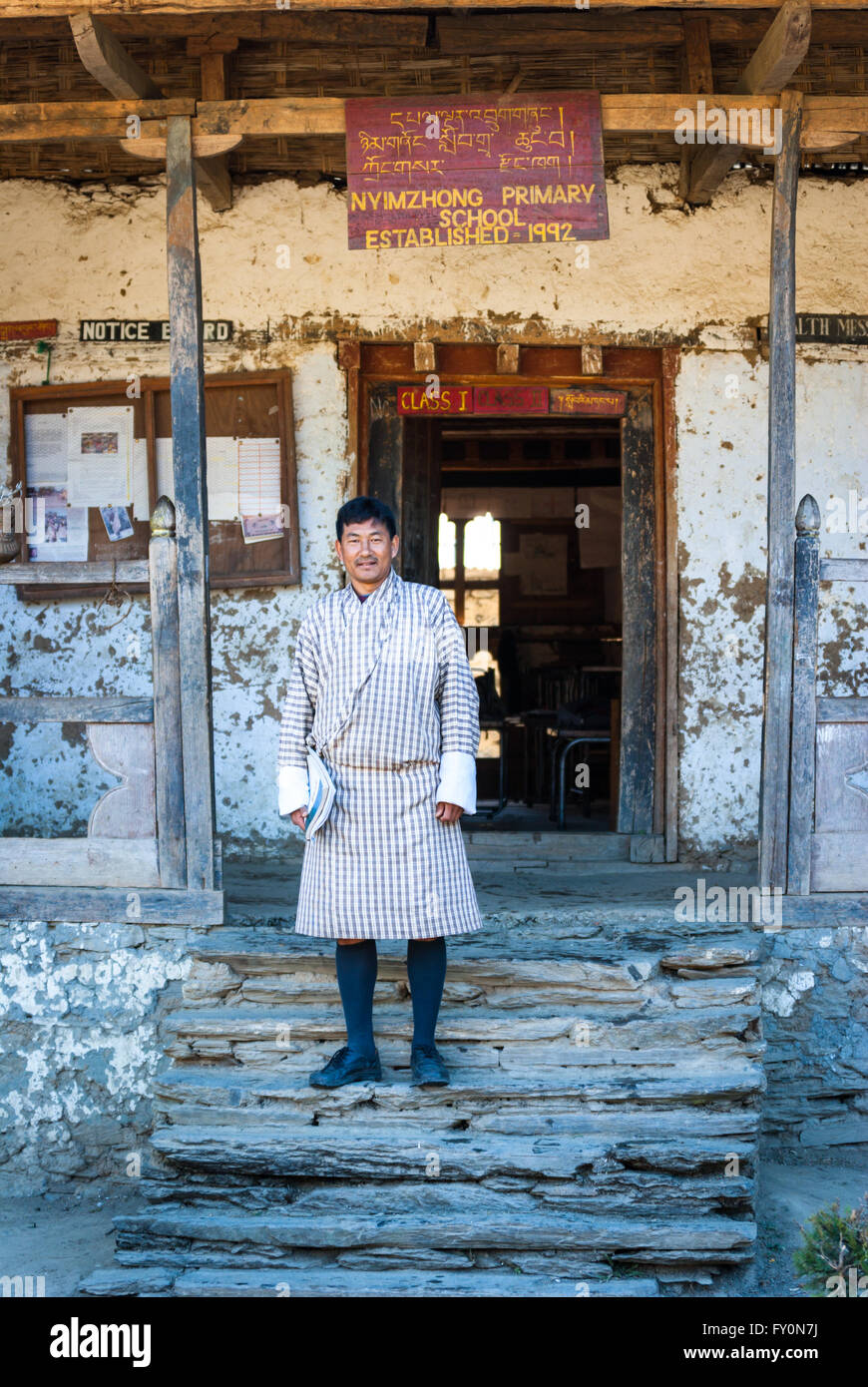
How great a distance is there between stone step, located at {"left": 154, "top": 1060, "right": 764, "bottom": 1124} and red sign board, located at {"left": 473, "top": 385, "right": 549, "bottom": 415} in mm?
3459

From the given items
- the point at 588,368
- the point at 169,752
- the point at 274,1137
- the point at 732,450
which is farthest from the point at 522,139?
the point at 274,1137

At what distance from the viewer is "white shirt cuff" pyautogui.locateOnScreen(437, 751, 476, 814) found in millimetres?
3971

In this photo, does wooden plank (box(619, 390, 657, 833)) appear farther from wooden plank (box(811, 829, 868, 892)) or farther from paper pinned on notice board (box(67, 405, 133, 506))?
paper pinned on notice board (box(67, 405, 133, 506))

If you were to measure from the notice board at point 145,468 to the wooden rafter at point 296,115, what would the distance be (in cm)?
153

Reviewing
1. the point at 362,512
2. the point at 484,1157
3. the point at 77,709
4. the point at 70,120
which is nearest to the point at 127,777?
the point at 77,709

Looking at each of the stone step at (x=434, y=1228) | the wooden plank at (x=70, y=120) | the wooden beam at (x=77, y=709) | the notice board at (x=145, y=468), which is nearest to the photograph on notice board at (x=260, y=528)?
the notice board at (x=145, y=468)

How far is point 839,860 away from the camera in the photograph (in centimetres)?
499

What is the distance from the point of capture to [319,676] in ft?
13.5

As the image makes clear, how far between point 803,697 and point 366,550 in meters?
1.95

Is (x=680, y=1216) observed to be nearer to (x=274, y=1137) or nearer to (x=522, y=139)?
(x=274, y=1137)

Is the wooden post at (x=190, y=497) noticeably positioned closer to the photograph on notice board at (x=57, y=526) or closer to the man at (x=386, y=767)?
the man at (x=386, y=767)

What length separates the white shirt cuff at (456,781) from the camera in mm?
3971

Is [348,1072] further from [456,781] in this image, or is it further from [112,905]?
[112,905]
